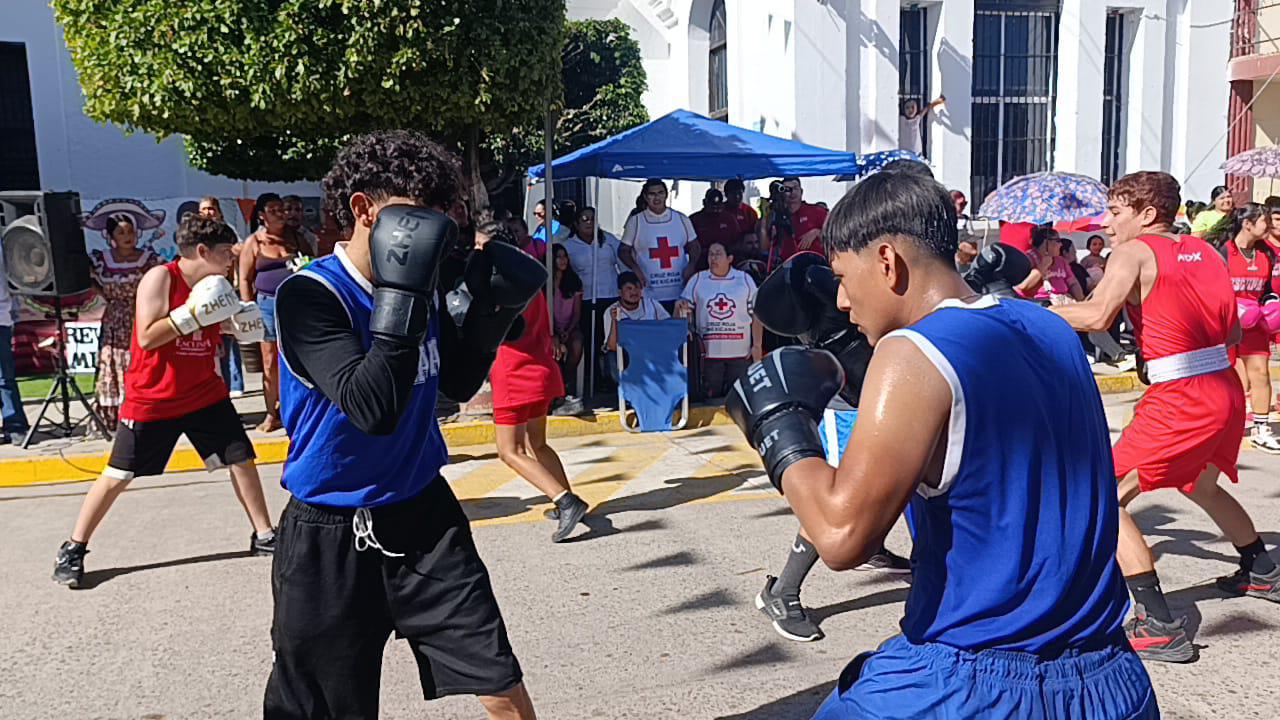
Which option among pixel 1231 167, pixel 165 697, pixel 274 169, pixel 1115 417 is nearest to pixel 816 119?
pixel 1231 167

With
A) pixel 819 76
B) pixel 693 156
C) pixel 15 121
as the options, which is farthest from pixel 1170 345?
pixel 15 121

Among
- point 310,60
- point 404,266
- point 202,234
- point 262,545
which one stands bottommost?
point 262,545

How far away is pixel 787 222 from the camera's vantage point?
34.5 ft

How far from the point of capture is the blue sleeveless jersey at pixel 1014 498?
1.75 meters

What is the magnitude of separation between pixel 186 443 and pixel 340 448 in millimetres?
6066

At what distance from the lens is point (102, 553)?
18.4 ft

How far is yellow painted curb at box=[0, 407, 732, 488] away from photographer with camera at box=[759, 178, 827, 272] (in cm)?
216

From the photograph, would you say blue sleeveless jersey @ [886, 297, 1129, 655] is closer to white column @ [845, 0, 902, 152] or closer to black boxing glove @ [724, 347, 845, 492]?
black boxing glove @ [724, 347, 845, 492]

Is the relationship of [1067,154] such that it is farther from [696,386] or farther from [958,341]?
[958,341]

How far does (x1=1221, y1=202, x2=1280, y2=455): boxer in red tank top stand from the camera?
7.69 meters

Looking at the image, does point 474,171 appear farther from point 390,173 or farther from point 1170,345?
point 390,173

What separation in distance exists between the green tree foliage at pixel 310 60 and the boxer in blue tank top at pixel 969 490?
650 cm

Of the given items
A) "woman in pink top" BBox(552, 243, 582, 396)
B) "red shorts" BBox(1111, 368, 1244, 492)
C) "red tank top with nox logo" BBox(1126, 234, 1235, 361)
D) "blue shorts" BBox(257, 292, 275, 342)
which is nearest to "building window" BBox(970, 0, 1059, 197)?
"woman in pink top" BBox(552, 243, 582, 396)

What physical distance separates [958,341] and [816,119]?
12.7 m
